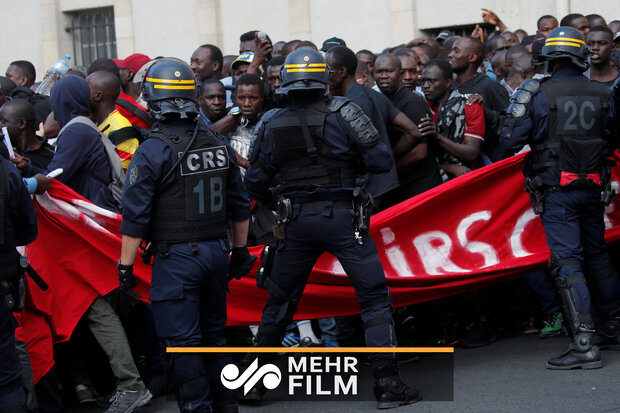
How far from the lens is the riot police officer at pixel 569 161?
639 cm

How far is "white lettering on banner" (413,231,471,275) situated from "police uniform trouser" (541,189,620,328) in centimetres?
72

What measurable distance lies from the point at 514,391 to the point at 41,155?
12.1ft

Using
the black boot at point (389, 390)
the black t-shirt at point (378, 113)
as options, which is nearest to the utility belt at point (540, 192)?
the black t-shirt at point (378, 113)

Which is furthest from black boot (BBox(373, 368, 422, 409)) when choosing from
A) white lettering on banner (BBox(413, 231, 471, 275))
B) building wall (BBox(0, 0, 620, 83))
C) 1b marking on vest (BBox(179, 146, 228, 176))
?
building wall (BBox(0, 0, 620, 83))

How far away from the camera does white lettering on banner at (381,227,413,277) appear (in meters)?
6.71

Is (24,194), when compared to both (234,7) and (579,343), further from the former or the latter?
(234,7)

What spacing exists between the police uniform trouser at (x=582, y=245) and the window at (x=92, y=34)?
14.5 m

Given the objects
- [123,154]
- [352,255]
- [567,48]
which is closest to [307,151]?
[352,255]

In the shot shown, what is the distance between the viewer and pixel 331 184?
5773mm

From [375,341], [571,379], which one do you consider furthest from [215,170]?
[571,379]

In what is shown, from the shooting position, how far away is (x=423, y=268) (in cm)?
677

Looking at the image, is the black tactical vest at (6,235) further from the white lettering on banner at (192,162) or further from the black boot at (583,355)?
the black boot at (583,355)

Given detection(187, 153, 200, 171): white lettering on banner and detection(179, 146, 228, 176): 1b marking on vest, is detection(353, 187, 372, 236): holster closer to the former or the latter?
detection(179, 146, 228, 176): 1b marking on vest

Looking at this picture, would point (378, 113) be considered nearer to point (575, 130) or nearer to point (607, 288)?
point (575, 130)
